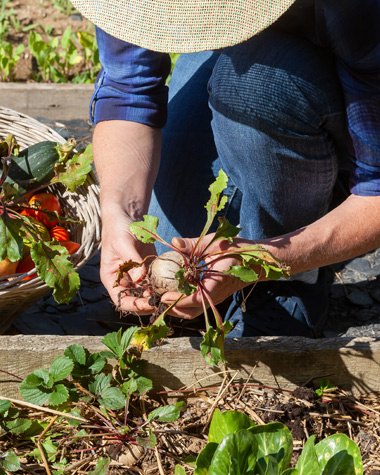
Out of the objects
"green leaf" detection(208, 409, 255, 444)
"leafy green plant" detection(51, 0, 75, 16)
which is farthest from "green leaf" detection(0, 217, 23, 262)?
"leafy green plant" detection(51, 0, 75, 16)

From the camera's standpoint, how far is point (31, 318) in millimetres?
2150

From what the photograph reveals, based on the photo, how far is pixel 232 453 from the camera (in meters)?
1.09

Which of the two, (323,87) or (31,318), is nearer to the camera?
(323,87)

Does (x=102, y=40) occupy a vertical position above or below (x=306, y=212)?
above

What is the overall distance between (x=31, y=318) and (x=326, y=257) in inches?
45.0

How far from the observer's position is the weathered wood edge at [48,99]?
3.10 metres

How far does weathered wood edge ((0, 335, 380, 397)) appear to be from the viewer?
155 centimetres

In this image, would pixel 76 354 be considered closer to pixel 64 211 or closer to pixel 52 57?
pixel 64 211

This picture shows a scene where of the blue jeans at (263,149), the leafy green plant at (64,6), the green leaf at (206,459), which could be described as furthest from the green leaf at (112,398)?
the leafy green plant at (64,6)

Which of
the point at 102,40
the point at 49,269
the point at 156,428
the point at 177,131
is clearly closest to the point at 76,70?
the point at 177,131

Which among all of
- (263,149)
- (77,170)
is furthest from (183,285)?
(77,170)

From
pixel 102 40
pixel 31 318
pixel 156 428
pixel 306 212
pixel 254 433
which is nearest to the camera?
pixel 254 433

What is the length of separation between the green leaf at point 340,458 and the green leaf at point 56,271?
744 mm

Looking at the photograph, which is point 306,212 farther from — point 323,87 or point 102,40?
point 102,40
